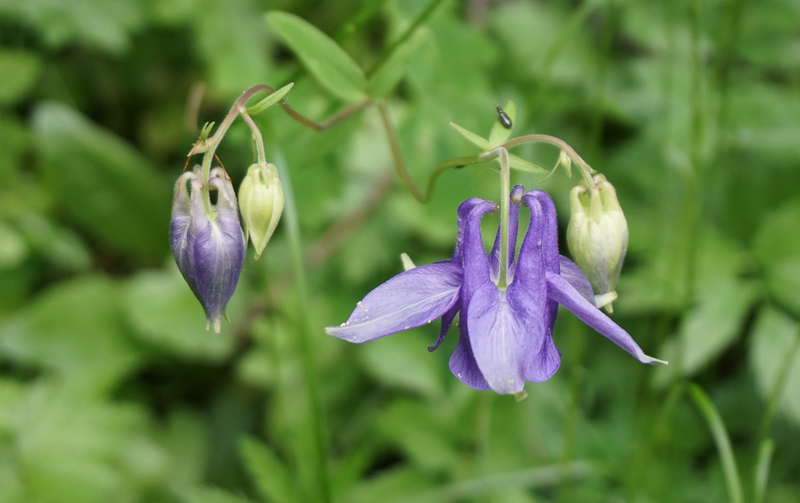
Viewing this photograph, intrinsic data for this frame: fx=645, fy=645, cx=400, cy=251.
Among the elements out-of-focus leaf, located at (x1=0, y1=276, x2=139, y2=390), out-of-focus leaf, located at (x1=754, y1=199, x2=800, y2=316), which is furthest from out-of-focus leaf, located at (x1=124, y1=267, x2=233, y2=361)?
out-of-focus leaf, located at (x1=754, y1=199, x2=800, y2=316)

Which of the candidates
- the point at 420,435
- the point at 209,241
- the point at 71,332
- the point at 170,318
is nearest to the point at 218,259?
the point at 209,241

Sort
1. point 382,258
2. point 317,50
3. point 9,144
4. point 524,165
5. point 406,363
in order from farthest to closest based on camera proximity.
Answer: point 9,144
point 382,258
point 406,363
point 317,50
point 524,165

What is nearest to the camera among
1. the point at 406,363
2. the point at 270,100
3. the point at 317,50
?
the point at 270,100

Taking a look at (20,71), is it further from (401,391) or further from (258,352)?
(401,391)

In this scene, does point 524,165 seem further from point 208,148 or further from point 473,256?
point 208,148

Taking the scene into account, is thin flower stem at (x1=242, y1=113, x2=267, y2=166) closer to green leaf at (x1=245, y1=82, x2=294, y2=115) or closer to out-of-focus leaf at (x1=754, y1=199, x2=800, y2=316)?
green leaf at (x1=245, y1=82, x2=294, y2=115)

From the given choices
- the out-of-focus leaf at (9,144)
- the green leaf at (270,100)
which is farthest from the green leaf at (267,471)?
the out-of-focus leaf at (9,144)

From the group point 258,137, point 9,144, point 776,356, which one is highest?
point 258,137

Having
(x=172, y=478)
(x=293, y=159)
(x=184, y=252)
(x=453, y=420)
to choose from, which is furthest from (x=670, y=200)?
(x=172, y=478)
